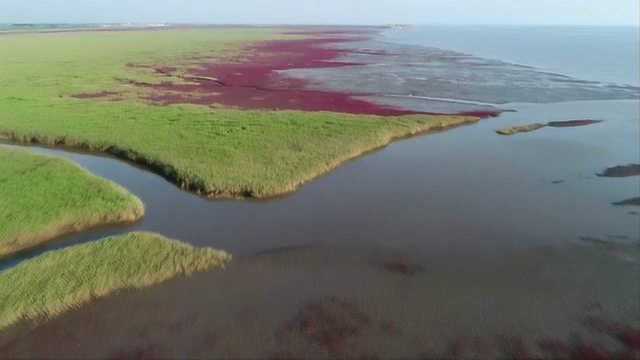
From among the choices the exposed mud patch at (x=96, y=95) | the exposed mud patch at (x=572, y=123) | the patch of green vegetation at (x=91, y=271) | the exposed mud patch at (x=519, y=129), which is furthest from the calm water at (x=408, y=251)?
the exposed mud patch at (x=96, y=95)

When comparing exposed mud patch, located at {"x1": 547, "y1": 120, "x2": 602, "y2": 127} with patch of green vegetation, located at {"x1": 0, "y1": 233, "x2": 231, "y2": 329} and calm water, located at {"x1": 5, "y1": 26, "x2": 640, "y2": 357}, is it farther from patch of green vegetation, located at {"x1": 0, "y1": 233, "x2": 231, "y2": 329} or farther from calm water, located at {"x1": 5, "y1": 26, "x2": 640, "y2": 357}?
patch of green vegetation, located at {"x1": 0, "y1": 233, "x2": 231, "y2": 329}

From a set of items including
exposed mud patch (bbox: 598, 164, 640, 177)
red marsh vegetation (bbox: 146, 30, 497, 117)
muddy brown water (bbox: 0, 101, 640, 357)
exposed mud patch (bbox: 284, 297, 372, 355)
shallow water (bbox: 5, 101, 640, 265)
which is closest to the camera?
exposed mud patch (bbox: 284, 297, 372, 355)

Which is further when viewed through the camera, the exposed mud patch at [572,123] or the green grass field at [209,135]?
the exposed mud patch at [572,123]

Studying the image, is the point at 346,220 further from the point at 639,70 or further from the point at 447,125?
the point at 639,70

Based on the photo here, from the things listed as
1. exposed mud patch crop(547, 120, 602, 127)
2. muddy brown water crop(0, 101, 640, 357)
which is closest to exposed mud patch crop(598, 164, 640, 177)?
muddy brown water crop(0, 101, 640, 357)

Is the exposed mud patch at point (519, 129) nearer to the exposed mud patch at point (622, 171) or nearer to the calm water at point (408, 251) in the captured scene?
the calm water at point (408, 251)
